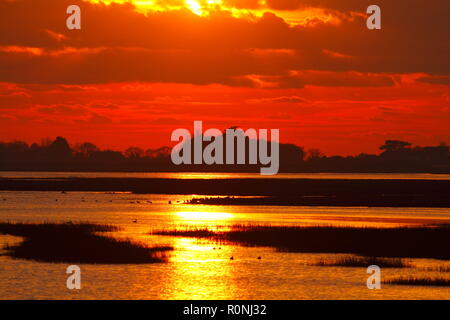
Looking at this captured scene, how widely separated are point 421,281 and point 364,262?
5975 mm

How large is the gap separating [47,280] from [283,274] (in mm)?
11371

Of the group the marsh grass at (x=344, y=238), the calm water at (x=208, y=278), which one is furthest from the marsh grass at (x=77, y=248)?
the marsh grass at (x=344, y=238)

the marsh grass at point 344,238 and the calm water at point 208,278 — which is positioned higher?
the marsh grass at point 344,238

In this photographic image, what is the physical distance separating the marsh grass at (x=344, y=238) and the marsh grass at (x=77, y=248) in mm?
A: 7009

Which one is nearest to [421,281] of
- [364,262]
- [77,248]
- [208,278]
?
[364,262]

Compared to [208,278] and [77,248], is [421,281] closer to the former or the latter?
[208,278]

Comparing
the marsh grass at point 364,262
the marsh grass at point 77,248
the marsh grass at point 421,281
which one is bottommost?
the marsh grass at point 421,281

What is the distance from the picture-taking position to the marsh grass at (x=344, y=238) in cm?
4750

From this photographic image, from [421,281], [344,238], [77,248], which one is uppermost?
[344,238]

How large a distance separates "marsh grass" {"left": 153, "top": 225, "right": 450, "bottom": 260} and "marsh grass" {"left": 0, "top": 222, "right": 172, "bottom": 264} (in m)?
7.01

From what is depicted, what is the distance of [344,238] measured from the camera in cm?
5388

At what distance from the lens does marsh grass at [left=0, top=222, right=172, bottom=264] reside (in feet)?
144

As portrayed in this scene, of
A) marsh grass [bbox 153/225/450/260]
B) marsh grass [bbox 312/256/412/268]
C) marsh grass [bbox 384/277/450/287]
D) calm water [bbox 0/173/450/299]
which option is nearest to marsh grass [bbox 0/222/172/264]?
calm water [bbox 0/173/450/299]

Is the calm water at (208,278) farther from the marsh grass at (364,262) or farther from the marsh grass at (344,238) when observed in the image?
the marsh grass at (344,238)
